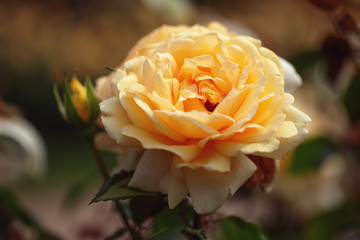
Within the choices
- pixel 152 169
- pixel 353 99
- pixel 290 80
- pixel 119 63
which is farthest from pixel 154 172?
pixel 119 63

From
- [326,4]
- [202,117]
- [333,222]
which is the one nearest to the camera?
[202,117]

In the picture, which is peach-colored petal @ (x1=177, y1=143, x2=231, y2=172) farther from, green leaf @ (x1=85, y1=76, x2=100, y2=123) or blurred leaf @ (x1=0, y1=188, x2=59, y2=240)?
blurred leaf @ (x1=0, y1=188, x2=59, y2=240)

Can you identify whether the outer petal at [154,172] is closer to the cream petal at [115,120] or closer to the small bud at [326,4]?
the cream petal at [115,120]

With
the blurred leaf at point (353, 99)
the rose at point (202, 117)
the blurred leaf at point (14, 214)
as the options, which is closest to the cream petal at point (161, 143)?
the rose at point (202, 117)

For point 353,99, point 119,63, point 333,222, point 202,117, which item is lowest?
point 119,63

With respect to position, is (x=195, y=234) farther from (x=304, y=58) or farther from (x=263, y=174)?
(x=304, y=58)

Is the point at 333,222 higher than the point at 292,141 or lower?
lower

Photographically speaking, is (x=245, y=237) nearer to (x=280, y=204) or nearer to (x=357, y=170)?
(x=357, y=170)
